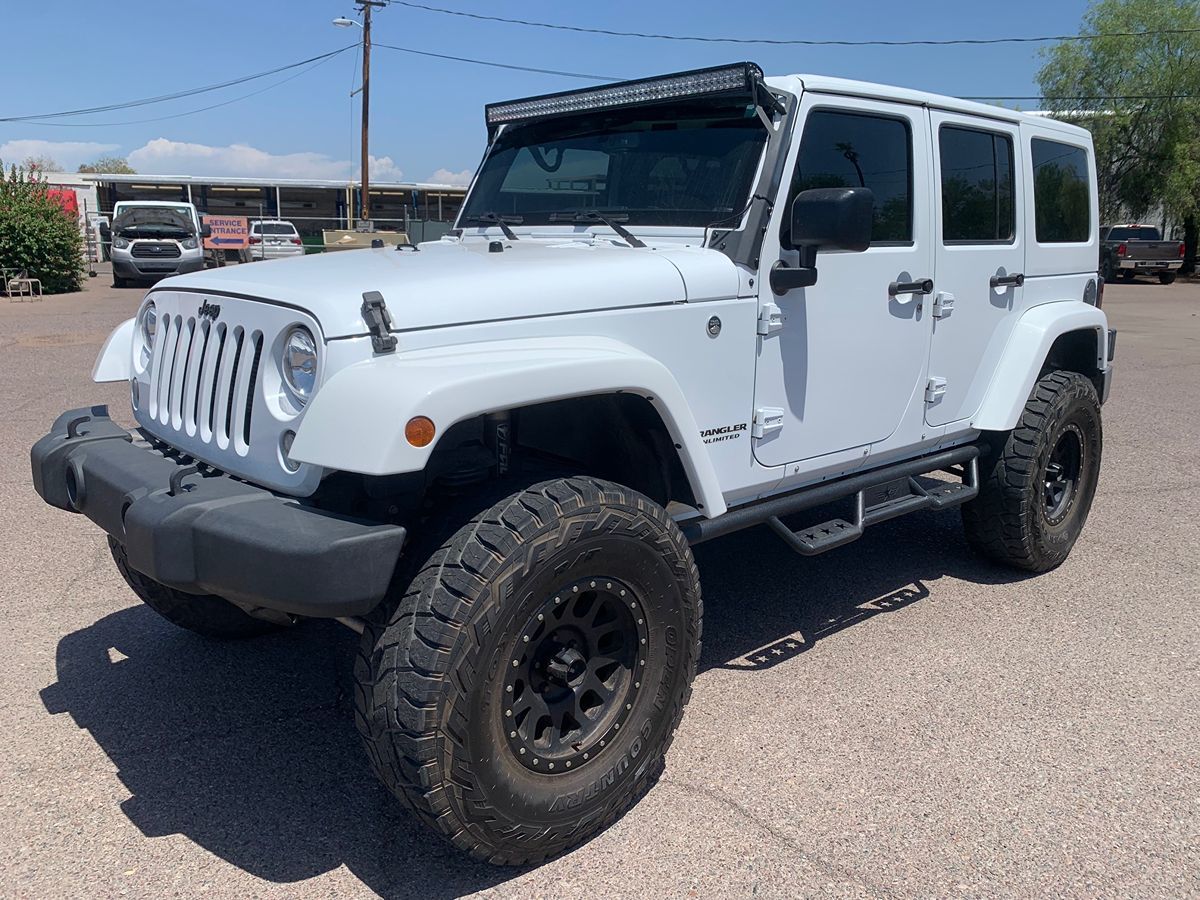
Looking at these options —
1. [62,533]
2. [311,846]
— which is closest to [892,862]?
[311,846]

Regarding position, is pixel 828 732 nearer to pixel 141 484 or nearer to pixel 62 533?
pixel 141 484

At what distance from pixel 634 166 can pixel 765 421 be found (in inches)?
43.8

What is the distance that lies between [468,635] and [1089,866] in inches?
71.8

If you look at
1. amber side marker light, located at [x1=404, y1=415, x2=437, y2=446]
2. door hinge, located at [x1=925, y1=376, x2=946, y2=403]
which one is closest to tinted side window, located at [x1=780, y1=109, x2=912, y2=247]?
door hinge, located at [x1=925, y1=376, x2=946, y2=403]

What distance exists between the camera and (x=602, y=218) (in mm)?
3629

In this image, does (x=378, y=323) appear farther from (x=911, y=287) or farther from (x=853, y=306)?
(x=911, y=287)

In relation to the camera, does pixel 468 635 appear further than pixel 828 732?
No

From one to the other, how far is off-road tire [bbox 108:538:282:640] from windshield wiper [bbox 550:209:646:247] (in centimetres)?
187

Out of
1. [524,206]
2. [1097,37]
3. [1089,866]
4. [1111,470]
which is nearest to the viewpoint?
[1089,866]

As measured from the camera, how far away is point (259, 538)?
234cm

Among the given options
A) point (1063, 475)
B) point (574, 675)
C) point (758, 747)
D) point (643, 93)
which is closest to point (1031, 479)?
point (1063, 475)

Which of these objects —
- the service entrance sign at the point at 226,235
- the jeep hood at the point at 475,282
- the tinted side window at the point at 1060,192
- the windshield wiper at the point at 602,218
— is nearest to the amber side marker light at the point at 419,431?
the jeep hood at the point at 475,282

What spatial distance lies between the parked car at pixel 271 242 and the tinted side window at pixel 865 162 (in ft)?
70.4

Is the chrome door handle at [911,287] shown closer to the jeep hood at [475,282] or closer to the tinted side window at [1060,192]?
the jeep hood at [475,282]
